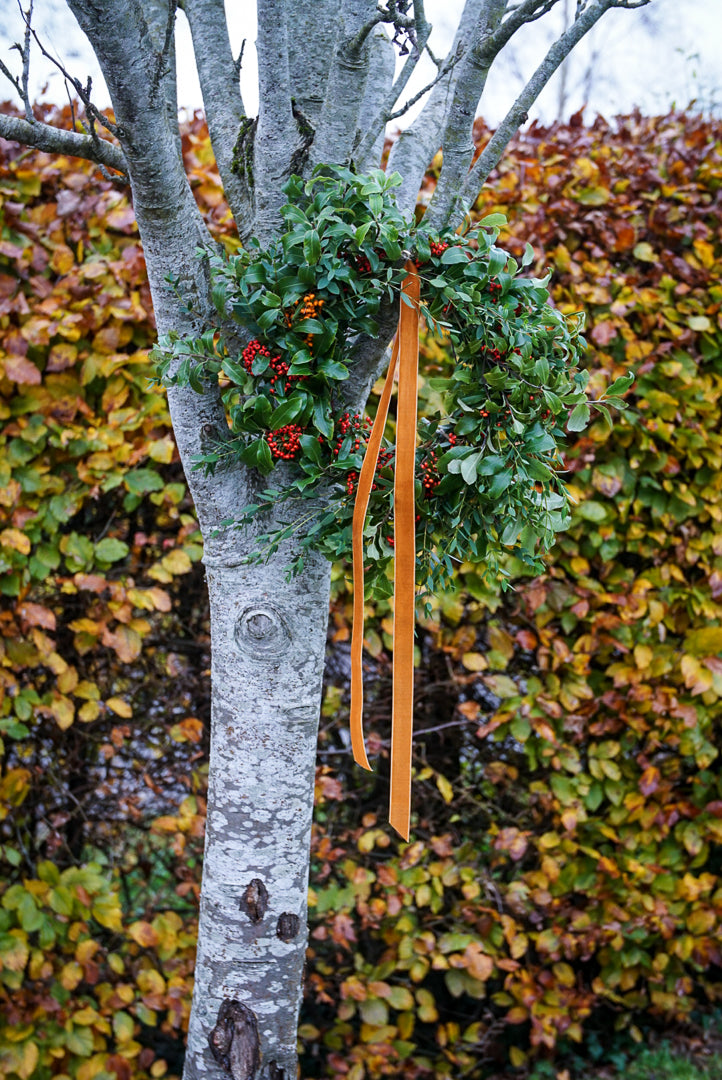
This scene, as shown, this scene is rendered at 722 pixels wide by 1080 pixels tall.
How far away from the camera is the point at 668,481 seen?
2.45 m

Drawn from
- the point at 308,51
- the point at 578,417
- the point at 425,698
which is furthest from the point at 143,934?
the point at 308,51

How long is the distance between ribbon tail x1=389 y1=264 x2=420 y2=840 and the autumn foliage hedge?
108 cm

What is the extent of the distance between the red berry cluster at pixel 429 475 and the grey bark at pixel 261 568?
0.18 meters

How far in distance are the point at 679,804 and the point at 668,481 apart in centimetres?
110

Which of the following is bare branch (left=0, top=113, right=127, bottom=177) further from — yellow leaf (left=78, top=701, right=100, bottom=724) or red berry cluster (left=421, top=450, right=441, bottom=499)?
yellow leaf (left=78, top=701, right=100, bottom=724)

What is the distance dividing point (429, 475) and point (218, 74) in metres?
0.89

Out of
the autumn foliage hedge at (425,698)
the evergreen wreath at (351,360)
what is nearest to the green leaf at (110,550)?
the autumn foliage hedge at (425,698)

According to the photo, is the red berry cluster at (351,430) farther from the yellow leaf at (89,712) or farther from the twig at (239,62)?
the yellow leaf at (89,712)

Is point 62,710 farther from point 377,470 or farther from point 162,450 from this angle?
point 377,470

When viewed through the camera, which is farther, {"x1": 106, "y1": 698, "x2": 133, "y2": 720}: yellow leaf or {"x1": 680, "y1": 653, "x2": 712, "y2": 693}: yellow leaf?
{"x1": 680, "y1": 653, "x2": 712, "y2": 693}: yellow leaf

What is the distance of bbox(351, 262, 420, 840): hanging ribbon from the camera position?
1178mm

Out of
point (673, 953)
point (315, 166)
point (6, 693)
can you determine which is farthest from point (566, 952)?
point (315, 166)

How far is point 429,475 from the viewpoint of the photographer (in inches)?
50.3

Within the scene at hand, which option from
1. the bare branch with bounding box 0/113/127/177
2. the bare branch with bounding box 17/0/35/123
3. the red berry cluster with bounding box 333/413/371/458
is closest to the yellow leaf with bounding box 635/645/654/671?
the red berry cluster with bounding box 333/413/371/458
